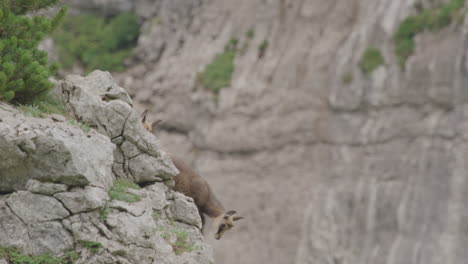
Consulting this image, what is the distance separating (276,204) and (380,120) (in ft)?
21.8

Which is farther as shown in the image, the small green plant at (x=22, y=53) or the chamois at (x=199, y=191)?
the chamois at (x=199, y=191)

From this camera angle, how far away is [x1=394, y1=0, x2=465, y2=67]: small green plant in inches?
1157

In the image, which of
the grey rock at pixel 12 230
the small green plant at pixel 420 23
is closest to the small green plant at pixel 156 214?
the grey rock at pixel 12 230

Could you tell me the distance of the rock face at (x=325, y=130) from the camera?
91.6 ft

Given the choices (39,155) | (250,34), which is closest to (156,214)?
(39,155)

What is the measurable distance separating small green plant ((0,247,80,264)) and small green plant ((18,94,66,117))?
2567 mm

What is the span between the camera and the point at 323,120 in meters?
33.8

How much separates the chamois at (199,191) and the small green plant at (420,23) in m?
14.7

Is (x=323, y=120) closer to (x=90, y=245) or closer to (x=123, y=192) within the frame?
(x=123, y=192)

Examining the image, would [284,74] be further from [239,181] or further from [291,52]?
[239,181]

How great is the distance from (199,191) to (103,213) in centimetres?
606

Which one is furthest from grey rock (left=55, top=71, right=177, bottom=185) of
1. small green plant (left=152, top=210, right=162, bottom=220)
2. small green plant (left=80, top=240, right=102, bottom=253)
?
small green plant (left=80, top=240, right=102, bottom=253)

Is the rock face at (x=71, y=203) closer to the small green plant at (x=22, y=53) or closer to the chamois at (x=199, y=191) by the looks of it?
the small green plant at (x=22, y=53)

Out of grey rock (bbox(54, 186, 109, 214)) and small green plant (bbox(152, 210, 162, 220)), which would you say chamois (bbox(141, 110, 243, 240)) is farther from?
grey rock (bbox(54, 186, 109, 214))
